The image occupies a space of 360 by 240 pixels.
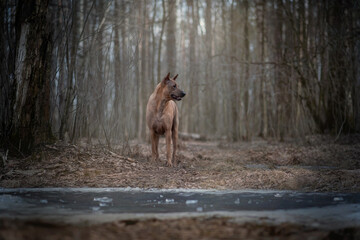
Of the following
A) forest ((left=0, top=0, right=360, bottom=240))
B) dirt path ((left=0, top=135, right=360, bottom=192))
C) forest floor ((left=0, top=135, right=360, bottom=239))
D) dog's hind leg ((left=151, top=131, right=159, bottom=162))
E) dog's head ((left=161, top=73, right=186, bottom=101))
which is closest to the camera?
forest floor ((left=0, top=135, right=360, bottom=239))

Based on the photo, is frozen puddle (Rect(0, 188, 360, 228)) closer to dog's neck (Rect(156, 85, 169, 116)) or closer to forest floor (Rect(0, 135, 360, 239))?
forest floor (Rect(0, 135, 360, 239))

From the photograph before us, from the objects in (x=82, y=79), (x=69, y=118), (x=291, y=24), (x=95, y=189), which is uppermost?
(x=291, y=24)

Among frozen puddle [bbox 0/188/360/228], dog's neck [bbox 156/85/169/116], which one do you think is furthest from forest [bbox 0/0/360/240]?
dog's neck [bbox 156/85/169/116]

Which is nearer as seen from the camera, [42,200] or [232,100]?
[42,200]

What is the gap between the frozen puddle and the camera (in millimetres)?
4656

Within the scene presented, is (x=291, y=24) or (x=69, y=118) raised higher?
(x=291, y=24)

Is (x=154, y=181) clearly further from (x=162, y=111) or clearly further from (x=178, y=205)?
(x=162, y=111)

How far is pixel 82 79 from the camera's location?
987 cm

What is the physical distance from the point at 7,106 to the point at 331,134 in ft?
45.8

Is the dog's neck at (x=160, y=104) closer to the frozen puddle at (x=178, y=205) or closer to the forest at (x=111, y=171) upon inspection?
the forest at (x=111, y=171)

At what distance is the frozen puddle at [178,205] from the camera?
466 centimetres

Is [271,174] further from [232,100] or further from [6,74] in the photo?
[232,100]

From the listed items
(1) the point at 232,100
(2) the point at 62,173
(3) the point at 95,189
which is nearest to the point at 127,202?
(3) the point at 95,189

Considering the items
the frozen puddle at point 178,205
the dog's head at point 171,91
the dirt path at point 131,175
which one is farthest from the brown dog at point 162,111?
the frozen puddle at point 178,205
